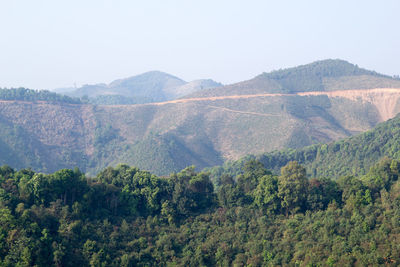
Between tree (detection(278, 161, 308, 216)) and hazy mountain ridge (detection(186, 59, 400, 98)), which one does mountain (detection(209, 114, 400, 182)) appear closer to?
tree (detection(278, 161, 308, 216))

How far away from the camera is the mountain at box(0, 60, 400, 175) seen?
91938 millimetres

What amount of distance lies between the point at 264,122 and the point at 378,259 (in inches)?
3119

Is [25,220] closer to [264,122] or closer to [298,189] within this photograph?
[298,189]

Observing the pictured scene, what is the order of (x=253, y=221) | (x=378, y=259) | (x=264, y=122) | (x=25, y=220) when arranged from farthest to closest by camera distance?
(x=264, y=122), (x=253, y=221), (x=25, y=220), (x=378, y=259)

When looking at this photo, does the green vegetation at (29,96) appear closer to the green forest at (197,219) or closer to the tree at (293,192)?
the green forest at (197,219)

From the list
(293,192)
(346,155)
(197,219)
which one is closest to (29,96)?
(346,155)

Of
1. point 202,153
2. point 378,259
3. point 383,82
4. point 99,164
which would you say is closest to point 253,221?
point 378,259

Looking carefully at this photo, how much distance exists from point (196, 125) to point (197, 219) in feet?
236

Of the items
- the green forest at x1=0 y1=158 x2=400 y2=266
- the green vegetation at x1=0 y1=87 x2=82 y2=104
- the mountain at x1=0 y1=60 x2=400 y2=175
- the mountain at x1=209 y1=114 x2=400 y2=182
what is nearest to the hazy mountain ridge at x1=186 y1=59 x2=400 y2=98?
the mountain at x1=0 y1=60 x2=400 y2=175

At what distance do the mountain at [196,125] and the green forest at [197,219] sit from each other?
47.6 meters

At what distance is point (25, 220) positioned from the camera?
92.7 ft

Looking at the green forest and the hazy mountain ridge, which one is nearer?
the green forest

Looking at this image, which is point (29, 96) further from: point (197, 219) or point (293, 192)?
point (293, 192)

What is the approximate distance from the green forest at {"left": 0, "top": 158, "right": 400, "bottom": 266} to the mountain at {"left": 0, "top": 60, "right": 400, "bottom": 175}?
47604 mm
